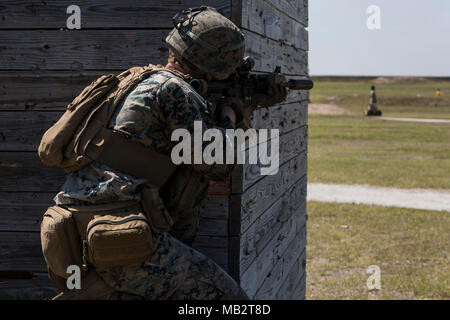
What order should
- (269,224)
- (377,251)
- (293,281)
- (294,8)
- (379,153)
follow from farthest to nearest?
(379,153) → (377,251) → (293,281) → (294,8) → (269,224)

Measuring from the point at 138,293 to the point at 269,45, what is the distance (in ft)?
7.00

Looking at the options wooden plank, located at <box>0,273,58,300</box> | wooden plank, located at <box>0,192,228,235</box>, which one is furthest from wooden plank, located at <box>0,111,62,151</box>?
wooden plank, located at <box>0,273,58,300</box>

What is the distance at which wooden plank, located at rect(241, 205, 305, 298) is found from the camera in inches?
151

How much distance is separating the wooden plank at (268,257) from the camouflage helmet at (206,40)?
51.7 inches

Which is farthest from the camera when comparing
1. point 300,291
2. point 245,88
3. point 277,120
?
point 300,291

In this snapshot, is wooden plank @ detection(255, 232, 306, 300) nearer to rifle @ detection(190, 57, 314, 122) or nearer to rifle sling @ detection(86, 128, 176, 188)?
rifle @ detection(190, 57, 314, 122)

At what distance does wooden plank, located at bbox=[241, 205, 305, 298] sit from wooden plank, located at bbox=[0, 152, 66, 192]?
4.28 feet

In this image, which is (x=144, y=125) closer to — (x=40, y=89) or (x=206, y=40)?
(x=206, y=40)

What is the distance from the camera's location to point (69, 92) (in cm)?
369

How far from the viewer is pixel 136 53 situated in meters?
3.56

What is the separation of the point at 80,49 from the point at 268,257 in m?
1.99

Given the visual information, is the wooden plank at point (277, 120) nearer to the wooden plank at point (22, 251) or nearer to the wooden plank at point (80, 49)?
the wooden plank at point (80, 49)

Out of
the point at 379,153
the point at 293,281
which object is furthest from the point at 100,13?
the point at 379,153

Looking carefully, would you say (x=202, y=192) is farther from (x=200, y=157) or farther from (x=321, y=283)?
(x=321, y=283)
